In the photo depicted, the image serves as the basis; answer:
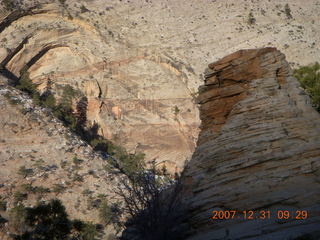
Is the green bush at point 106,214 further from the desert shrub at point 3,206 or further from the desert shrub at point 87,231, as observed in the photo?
the desert shrub at point 3,206

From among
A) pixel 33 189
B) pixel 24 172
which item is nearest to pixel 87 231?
pixel 33 189

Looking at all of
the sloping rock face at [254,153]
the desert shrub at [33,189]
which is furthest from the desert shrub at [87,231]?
the sloping rock face at [254,153]

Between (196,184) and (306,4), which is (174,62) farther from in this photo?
(196,184)

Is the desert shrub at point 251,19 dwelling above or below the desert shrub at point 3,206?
above

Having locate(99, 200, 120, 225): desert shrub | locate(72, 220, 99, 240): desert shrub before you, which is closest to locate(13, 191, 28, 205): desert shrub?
locate(72, 220, 99, 240): desert shrub

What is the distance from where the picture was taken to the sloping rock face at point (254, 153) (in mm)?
7547

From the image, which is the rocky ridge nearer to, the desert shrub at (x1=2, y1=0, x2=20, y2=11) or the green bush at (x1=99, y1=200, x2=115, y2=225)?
the green bush at (x1=99, y1=200, x2=115, y2=225)

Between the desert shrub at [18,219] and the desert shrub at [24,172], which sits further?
the desert shrub at [24,172]

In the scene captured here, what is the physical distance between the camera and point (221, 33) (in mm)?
32312
